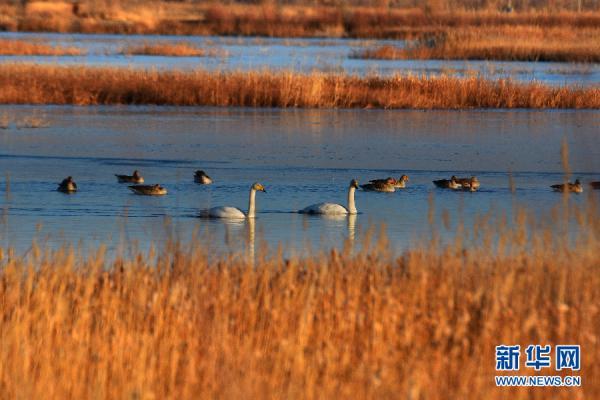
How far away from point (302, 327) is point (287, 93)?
55.5ft

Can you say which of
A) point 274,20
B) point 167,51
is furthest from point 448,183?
point 274,20

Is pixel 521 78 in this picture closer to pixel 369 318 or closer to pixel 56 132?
pixel 56 132

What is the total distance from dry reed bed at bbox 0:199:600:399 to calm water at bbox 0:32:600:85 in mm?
18482

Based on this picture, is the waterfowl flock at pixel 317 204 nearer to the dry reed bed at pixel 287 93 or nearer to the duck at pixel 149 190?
the duck at pixel 149 190

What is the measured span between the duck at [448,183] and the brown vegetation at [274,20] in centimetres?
3202

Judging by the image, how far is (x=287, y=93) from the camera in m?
22.3

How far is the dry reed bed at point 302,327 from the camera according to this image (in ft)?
17.0

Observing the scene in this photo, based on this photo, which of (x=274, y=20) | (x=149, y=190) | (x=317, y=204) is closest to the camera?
(x=317, y=204)

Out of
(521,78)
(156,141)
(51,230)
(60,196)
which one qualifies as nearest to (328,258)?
(51,230)

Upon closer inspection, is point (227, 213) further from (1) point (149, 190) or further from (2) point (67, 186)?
(2) point (67, 186)

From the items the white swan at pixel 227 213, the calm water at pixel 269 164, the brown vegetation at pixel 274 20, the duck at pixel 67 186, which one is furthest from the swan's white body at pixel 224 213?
the brown vegetation at pixel 274 20

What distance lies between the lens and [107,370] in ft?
17.6

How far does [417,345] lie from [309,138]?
41.9 feet

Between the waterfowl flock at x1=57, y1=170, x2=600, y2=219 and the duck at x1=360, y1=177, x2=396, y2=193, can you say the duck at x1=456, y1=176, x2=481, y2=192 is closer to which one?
the waterfowl flock at x1=57, y1=170, x2=600, y2=219
